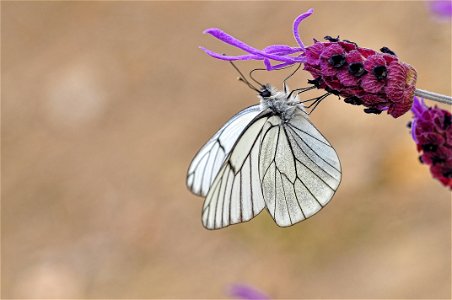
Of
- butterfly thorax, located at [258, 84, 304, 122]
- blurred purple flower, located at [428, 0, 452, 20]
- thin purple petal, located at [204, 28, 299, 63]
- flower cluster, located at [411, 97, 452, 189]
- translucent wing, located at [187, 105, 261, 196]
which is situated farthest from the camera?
blurred purple flower, located at [428, 0, 452, 20]

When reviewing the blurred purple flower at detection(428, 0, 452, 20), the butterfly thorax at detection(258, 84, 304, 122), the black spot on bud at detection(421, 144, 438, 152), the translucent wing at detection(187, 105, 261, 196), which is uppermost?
the blurred purple flower at detection(428, 0, 452, 20)

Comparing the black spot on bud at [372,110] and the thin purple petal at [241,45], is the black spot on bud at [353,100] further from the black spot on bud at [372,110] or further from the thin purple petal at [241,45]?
the thin purple petal at [241,45]

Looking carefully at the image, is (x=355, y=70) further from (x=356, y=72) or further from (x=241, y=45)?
(x=241, y=45)

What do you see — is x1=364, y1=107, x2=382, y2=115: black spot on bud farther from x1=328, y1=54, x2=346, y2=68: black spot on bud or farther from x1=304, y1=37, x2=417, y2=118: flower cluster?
x1=328, y1=54, x2=346, y2=68: black spot on bud

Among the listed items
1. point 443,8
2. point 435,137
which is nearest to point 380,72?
point 435,137

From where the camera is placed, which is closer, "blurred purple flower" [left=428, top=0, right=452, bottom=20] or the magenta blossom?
the magenta blossom

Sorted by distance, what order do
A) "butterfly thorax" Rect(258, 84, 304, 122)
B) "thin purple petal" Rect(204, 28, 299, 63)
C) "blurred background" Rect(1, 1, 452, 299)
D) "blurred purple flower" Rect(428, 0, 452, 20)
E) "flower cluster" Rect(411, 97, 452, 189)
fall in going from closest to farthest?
"thin purple petal" Rect(204, 28, 299, 63) → "flower cluster" Rect(411, 97, 452, 189) → "butterfly thorax" Rect(258, 84, 304, 122) → "blurred purple flower" Rect(428, 0, 452, 20) → "blurred background" Rect(1, 1, 452, 299)

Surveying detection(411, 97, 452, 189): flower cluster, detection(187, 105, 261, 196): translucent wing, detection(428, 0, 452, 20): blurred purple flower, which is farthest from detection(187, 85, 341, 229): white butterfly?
detection(428, 0, 452, 20): blurred purple flower
